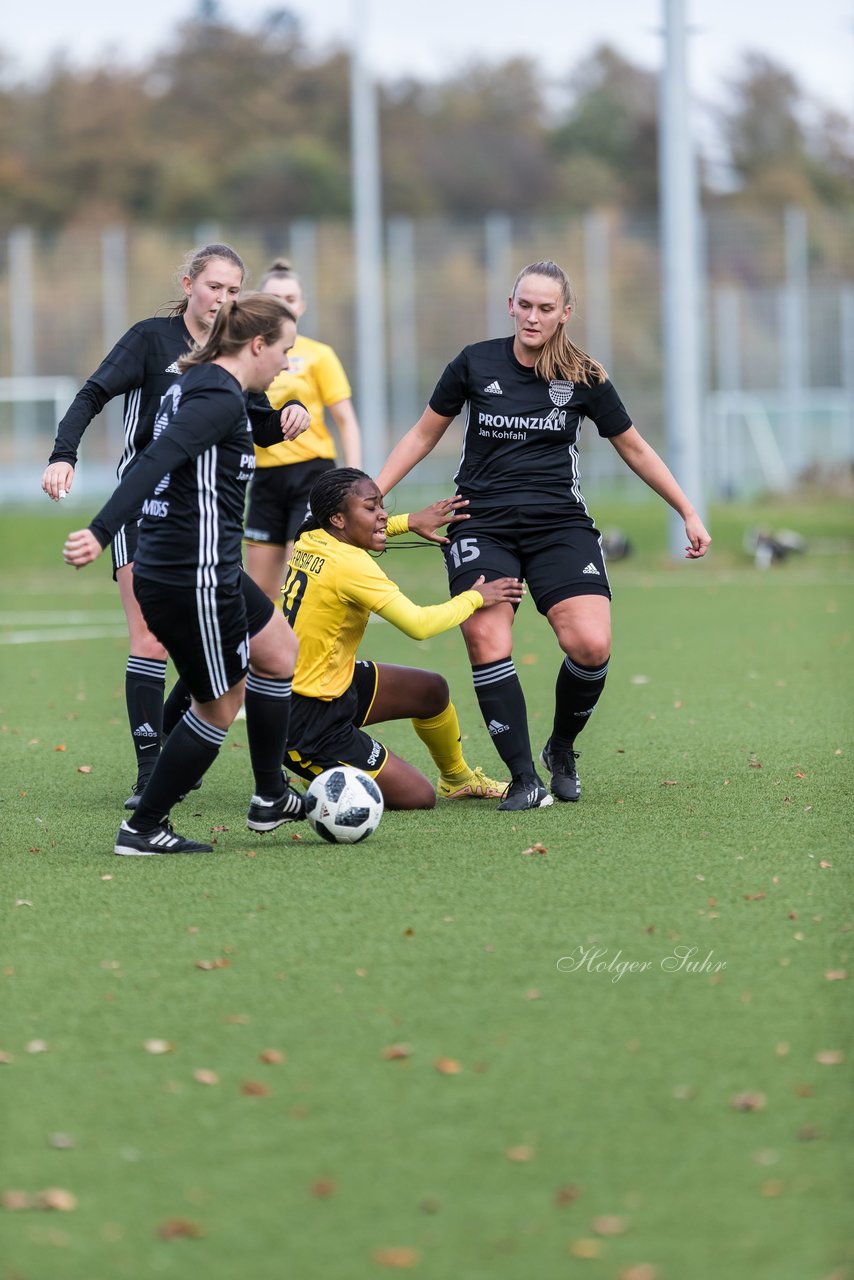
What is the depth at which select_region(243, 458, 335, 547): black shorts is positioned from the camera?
28.7 ft

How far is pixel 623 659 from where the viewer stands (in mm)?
11039

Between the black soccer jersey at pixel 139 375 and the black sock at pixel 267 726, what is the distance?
4.64 feet

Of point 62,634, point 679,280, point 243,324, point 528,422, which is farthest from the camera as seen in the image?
point 679,280

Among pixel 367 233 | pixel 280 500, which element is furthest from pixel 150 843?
pixel 367 233

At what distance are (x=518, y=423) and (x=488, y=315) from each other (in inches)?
891

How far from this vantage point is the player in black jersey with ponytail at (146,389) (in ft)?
20.9

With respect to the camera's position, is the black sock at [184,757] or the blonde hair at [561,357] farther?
the blonde hair at [561,357]

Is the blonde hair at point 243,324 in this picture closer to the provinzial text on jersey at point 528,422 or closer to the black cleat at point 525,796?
the provinzial text on jersey at point 528,422

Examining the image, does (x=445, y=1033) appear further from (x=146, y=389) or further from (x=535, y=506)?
(x=146, y=389)

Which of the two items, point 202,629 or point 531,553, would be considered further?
point 531,553

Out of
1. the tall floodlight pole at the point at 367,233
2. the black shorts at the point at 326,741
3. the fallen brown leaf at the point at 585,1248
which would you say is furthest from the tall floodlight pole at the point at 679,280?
the fallen brown leaf at the point at 585,1248

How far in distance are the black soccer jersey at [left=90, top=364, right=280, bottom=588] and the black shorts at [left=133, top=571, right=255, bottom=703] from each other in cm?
4

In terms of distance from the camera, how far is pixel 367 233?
23.0m

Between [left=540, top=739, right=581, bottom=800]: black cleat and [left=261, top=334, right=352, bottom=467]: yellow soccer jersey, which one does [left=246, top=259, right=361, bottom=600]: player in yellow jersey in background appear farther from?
[left=540, top=739, right=581, bottom=800]: black cleat
